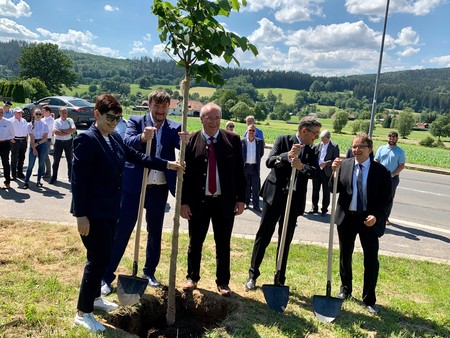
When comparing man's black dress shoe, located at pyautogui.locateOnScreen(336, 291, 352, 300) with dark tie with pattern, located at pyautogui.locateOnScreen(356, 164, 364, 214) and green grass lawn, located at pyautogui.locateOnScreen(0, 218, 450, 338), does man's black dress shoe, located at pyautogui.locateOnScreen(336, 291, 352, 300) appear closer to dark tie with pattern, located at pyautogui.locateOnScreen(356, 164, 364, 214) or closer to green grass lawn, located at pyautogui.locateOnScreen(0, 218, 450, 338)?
green grass lawn, located at pyautogui.locateOnScreen(0, 218, 450, 338)

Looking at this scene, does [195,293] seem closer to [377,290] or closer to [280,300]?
[280,300]

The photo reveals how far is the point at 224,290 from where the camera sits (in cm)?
446

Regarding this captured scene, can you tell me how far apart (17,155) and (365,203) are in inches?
360

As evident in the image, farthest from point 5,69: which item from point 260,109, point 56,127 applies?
point 56,127

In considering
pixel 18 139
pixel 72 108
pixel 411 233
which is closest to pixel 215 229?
pixel 411 233

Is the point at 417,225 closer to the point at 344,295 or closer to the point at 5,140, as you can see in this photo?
the point at 344,295

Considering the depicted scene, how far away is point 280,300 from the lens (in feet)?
13.8

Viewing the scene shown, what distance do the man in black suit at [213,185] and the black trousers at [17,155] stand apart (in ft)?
24.5

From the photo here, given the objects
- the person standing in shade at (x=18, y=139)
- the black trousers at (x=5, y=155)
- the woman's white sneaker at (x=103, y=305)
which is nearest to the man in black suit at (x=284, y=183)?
the woman's white sneaker at (x=103, y=305)

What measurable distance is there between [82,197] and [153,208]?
1196 millimetres

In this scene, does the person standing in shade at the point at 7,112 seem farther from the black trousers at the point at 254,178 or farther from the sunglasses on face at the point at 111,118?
the sunglasses on face at the point at 111,118

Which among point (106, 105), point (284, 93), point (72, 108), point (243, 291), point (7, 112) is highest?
point (284, 93)

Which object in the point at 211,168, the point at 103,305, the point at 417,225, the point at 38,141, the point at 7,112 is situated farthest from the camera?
the point at 7,112

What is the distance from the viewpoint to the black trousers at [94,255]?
344 centimetres
